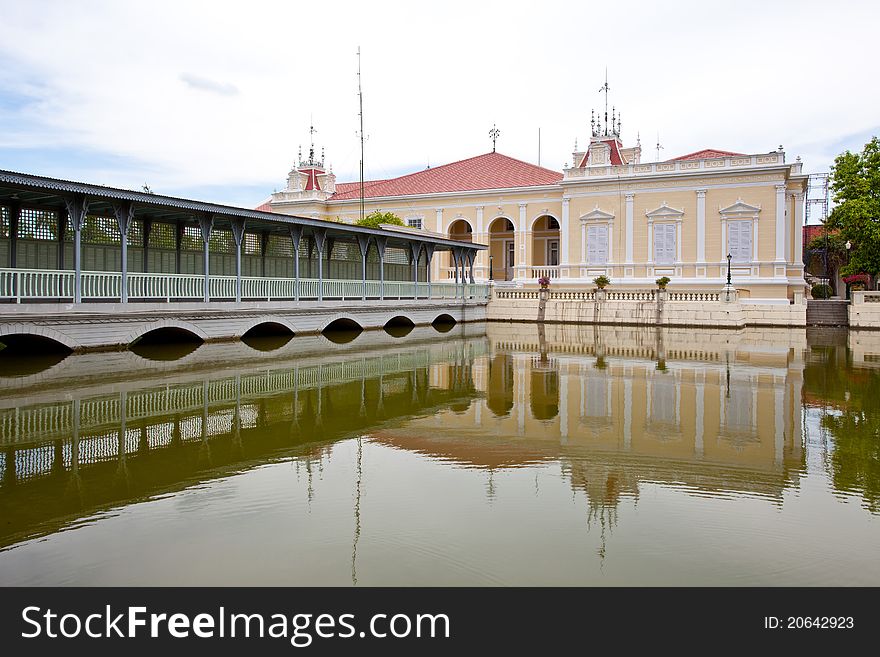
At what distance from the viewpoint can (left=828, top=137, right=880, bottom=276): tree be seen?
3122cm

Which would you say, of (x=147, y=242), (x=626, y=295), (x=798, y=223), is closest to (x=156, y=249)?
(x=147, y=242)

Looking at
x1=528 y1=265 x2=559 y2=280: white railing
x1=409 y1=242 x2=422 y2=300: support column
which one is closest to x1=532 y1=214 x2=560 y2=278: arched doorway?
x1=528 y1=265 x2=559 y2=280: white railing

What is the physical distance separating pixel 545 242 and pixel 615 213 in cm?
626

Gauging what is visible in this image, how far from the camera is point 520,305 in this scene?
31391 millimetres

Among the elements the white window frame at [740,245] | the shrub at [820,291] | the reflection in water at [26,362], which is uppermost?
the white window frame at [740,245]

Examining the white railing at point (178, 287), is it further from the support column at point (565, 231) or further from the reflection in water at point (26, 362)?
the support column at point (565, 231)

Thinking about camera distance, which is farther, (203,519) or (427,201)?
(427,201)

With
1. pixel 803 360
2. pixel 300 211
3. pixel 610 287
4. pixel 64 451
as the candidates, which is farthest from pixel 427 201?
pixel 64 451

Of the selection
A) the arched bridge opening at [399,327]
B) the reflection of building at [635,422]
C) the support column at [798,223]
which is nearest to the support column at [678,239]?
the support column at [798,223]

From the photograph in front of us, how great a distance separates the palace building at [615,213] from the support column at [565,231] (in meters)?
0.05

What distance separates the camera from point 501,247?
43.6 m

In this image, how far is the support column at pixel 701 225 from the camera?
3478 cm
